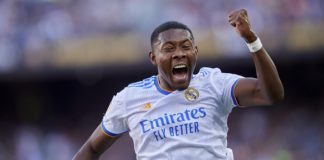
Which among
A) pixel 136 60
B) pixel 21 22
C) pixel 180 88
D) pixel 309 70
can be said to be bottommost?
pixel 309 70

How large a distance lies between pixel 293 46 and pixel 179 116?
10121 mm

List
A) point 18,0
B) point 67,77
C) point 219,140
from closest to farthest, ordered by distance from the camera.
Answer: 1. point 219,140
2. point 18,0
3. point 67,77

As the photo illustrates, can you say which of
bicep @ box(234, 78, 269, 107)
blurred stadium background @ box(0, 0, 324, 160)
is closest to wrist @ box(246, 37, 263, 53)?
bicep @ box(234, 78, 269, 107)

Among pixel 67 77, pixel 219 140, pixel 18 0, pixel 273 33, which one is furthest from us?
pixel 67 77

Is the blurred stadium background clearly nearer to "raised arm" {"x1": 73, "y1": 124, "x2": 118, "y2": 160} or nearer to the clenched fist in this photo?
"raised arm" {"x1": 73, "y1": 124, "x2": 118, "y2": 160}

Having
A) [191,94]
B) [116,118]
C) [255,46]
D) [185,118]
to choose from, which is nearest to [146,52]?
[116,118]

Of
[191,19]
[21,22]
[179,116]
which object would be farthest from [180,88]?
[21,22]

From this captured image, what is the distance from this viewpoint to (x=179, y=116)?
4.98 meters

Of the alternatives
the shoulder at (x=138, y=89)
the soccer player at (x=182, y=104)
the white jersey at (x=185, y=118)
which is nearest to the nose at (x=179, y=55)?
the soccer player at (x=182, y=104)

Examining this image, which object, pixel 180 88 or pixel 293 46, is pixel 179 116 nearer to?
pixel 180 88

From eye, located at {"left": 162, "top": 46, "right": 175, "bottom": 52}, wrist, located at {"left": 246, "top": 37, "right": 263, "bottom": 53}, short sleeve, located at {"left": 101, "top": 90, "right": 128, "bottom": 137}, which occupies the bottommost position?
short sleeve, located at {"left": 101, "top": 90, "right": 128, "bottom": 137}

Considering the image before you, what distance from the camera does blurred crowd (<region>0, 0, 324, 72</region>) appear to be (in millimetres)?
14211

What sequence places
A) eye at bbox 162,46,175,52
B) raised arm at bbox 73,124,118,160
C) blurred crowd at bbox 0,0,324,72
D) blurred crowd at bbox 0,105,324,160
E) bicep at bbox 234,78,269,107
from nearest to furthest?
1. bicep at bbox 234,78,269,107
2. eye at bbox 162,46,175,52
3. raised arm at bbox 73,124,118,160
4. blurred crowd at bbox 0,0,324,72
5. blurred crowd at bbox 0,105,324,160

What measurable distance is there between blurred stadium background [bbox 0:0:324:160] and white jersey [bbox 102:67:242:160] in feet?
29.9
